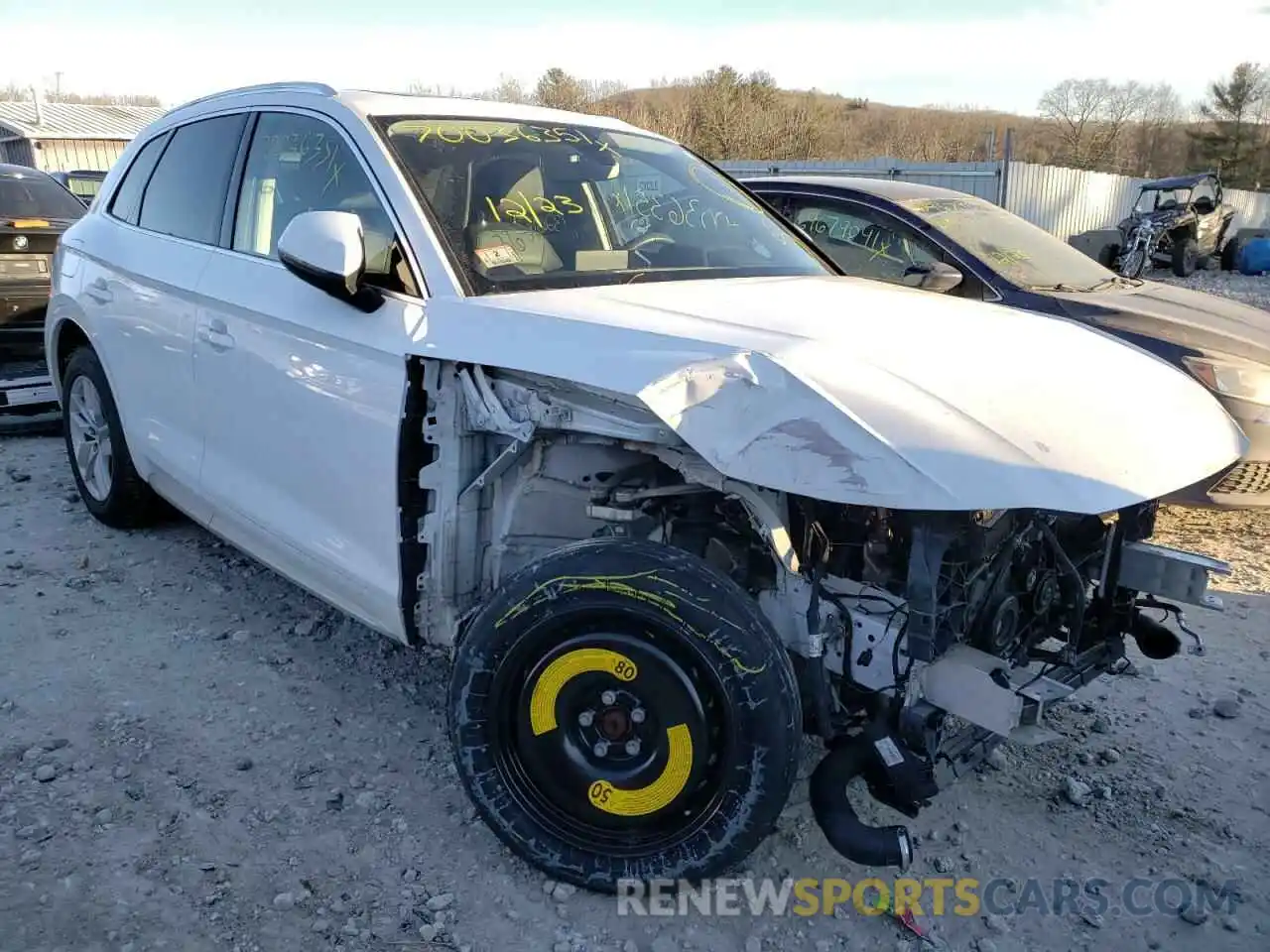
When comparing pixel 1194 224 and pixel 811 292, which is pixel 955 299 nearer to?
pixel 811 292

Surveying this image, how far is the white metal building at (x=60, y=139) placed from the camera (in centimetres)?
4000

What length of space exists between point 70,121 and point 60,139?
12.7 ft

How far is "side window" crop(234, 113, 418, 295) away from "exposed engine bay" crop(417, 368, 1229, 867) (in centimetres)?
52

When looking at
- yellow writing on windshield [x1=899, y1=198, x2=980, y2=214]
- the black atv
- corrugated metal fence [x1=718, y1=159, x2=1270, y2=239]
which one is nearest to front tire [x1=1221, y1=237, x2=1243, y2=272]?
the black atv

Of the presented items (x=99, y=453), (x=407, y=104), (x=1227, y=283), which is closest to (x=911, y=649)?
(x=407, y=104)

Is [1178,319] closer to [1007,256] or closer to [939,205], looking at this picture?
[1007,256]

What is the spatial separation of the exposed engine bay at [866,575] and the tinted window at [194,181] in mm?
1711

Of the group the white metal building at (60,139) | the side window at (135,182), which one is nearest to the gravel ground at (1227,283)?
the side window at (135,182)

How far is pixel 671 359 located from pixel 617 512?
51cm

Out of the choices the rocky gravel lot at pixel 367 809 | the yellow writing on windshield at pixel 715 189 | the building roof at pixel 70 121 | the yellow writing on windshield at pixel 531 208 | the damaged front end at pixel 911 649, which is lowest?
the rocky gravel lot at pixel 367 809

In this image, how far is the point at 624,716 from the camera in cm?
244

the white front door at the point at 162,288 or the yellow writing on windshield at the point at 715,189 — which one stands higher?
the yellow writing on windshield at the point at 715,189

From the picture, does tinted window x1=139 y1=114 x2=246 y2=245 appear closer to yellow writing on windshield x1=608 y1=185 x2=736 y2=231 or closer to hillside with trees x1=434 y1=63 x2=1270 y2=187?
yellow writing on windshield x1=608 y1=185 x2=736 y2=231

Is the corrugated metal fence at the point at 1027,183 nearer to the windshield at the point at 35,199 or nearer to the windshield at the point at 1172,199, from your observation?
the windshield at the point at 1172,199
